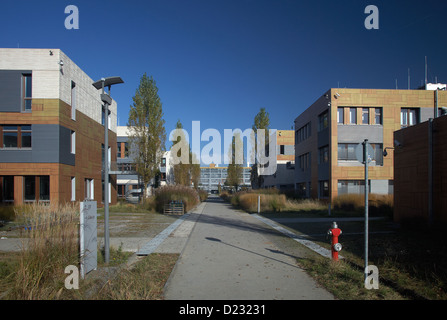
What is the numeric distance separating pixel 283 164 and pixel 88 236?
45.1 metres

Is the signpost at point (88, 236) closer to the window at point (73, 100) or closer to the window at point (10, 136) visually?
the window at point (10, 136)

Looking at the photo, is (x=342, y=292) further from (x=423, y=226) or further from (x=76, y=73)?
(x=76, y=73)

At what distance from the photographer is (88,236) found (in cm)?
649

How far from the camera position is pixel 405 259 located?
7605 millimetres

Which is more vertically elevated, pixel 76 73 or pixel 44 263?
pixel 76 73

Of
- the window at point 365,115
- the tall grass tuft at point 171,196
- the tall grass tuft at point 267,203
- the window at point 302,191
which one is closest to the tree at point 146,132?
the tall grass tuft at point 171,196

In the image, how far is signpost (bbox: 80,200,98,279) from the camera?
6195mm

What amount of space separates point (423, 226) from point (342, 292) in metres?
7.22

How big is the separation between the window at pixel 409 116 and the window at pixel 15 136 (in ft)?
93.4

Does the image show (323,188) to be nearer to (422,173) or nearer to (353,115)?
(353,115)

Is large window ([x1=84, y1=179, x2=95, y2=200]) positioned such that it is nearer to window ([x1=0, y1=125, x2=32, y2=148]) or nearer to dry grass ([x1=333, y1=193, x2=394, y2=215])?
window ([x1=0, y1=125, x2=32, y2=148])

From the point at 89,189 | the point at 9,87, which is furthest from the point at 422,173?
the point at 89,189

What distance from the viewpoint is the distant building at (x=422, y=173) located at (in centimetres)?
1102

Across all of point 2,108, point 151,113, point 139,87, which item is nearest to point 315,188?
point 151,113
